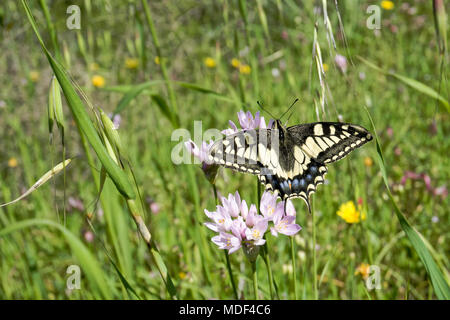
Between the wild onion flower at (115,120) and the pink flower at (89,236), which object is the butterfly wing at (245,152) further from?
the pink flower at (89,236)

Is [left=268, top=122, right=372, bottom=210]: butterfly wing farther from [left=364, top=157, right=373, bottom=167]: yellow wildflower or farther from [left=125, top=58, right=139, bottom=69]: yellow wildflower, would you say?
[left=125, top=58, right=139, bottom=69]: yellow wildflower

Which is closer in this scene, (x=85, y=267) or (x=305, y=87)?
(x=85, y=267)

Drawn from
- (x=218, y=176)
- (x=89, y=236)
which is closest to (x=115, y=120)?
(x=89, y=236)

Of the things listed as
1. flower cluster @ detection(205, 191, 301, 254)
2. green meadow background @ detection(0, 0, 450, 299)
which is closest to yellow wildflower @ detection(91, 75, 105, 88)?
green meadow background @ detection(0, 0, 450, 299)

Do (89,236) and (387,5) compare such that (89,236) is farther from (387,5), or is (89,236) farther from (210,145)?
(387,5)

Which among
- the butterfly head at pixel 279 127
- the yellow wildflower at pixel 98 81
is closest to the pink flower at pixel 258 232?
the butterfly head at pixel 279 127
